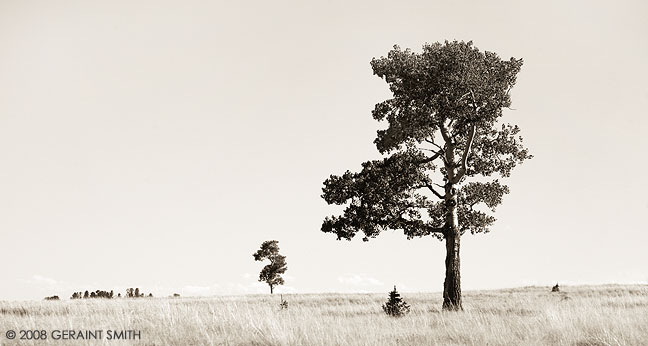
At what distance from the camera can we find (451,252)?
816 inches

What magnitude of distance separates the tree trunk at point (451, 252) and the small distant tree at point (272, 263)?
36444 mm

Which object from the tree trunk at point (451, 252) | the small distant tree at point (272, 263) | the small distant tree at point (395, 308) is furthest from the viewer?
the small distant tree at point (272, 263)

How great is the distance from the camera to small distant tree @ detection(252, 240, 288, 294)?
55.5 m

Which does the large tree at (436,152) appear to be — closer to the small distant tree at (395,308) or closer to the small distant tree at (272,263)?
the small distant tree at (395,308)

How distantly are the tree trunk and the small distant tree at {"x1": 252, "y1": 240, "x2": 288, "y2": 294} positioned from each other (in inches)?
1435

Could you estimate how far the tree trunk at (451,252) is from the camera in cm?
2045

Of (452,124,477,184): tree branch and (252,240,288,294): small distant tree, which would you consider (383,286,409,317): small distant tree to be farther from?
(252,240,288,294): small distant tree

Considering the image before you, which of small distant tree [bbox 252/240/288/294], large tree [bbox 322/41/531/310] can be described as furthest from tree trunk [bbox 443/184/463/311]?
small distant tree [bbox 252/240/288/294]

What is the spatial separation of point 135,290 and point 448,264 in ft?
108

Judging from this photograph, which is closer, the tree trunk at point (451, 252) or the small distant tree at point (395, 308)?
the small distant tree at point (395, 308)

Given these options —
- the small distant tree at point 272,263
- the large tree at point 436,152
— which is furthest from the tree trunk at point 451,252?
the small distant tree at point 272,263

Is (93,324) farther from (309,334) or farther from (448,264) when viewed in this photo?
(448,264)

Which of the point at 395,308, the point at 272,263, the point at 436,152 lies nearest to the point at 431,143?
the point at 436,152

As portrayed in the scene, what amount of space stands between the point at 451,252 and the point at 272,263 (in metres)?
37.3
